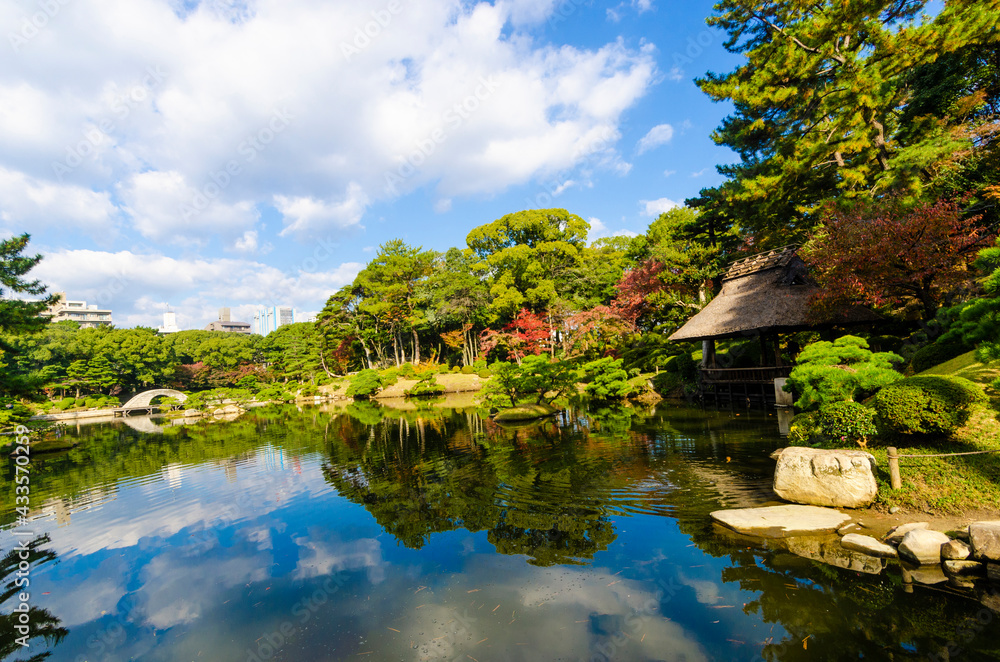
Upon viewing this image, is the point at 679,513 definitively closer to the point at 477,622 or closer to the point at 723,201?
the point at 477,622

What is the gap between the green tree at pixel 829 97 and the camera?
1113cm

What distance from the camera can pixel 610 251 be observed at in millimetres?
36719

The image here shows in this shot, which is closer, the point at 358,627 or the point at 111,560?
the point at 358,627

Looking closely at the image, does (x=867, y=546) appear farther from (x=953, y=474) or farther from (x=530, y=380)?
(x=530, y=380)

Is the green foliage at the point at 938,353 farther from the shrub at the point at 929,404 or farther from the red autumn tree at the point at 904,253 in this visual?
the shrub at the point at 929,404

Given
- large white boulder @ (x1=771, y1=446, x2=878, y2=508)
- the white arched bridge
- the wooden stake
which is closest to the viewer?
the wooden stake

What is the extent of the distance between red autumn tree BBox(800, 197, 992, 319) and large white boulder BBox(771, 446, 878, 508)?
20.0 feet

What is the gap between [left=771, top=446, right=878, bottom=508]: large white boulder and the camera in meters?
5.55

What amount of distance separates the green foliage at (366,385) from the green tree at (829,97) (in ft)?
87.4

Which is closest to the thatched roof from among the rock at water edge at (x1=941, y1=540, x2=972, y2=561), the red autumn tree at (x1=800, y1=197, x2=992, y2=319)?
the red autumn tree at (x1=800, y1=197, x2=992, y2=319)

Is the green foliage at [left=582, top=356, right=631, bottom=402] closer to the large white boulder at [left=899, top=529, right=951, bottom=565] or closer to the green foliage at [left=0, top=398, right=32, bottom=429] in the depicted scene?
the large white boulder at [left=899, top=529, right=951, bottom=565]

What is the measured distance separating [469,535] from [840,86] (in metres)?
16.6

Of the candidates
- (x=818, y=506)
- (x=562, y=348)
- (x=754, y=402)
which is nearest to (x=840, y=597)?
(x=818, y=506)

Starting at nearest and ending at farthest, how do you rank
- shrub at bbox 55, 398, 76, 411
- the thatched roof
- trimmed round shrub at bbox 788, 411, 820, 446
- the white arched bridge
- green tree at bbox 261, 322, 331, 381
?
trimmed round shrub at bbox 788, 411, 820, 446, the thatched roof, shrub at bbox 55, 398, 76, 411, the white arched bridge, green tree at bbox 261, 322, 331, 381
